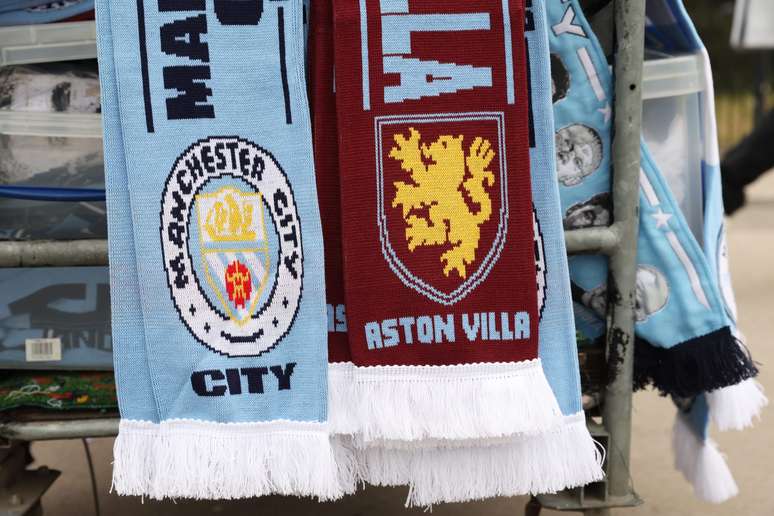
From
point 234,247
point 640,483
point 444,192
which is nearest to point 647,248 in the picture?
point 444,192

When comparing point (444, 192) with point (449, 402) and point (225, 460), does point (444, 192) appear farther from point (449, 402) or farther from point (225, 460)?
point (225, 460)

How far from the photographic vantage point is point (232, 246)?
195 centimetres

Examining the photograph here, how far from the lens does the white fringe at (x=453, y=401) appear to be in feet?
6.35

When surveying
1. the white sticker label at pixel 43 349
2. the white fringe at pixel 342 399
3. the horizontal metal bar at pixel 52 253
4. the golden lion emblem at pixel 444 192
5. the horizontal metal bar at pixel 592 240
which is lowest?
the white fringe at pixel 342 399

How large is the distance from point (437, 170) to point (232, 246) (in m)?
0.42

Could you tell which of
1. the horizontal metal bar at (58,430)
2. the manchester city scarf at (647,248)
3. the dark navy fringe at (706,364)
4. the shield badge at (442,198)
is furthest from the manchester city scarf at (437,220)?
the horizontal metal bar at (58,430)

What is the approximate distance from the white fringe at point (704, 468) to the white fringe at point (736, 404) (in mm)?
229

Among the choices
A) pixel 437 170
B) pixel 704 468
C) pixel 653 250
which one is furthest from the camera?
pixel 704 468

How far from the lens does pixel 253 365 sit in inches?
77.7

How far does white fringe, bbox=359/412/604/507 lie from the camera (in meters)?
2.02

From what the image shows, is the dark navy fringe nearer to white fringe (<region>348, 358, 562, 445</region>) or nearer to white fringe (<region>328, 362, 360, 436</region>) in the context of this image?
white fringe (<region>348, 358, 562, 445</region>)

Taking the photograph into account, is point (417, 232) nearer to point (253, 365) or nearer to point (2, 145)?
point (253, 365)

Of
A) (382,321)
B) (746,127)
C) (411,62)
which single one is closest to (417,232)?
(382,321)

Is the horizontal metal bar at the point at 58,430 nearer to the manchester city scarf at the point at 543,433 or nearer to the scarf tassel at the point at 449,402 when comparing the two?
the scarf tassel at the point at 449,402
